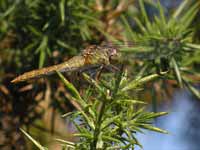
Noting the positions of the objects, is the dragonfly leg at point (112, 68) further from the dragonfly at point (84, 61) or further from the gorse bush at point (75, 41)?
the gorse bush at point (75, 41)

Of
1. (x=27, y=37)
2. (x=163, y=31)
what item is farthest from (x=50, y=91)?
(x=163, y=31)

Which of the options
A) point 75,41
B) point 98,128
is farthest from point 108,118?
point 75,41

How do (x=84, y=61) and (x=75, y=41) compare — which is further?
(x=75, y=41)

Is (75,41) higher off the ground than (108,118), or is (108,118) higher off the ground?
(75,41)

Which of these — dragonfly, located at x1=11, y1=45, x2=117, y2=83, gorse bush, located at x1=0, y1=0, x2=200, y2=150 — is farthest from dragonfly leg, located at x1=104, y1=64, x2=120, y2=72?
gorse bush, located at x1=0, y1=0, x2=200, y2=150

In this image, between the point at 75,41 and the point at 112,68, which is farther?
the point at 75,41

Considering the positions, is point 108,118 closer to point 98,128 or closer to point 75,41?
point 98,128

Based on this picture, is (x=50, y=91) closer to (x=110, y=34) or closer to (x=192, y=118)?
(x=110, y=34)

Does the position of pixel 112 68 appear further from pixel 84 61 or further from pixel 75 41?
pixel 75 41

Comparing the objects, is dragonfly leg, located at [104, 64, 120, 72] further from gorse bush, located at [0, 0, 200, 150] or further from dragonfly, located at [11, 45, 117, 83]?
gorse bush, located at [0, 0, 200, 150]
